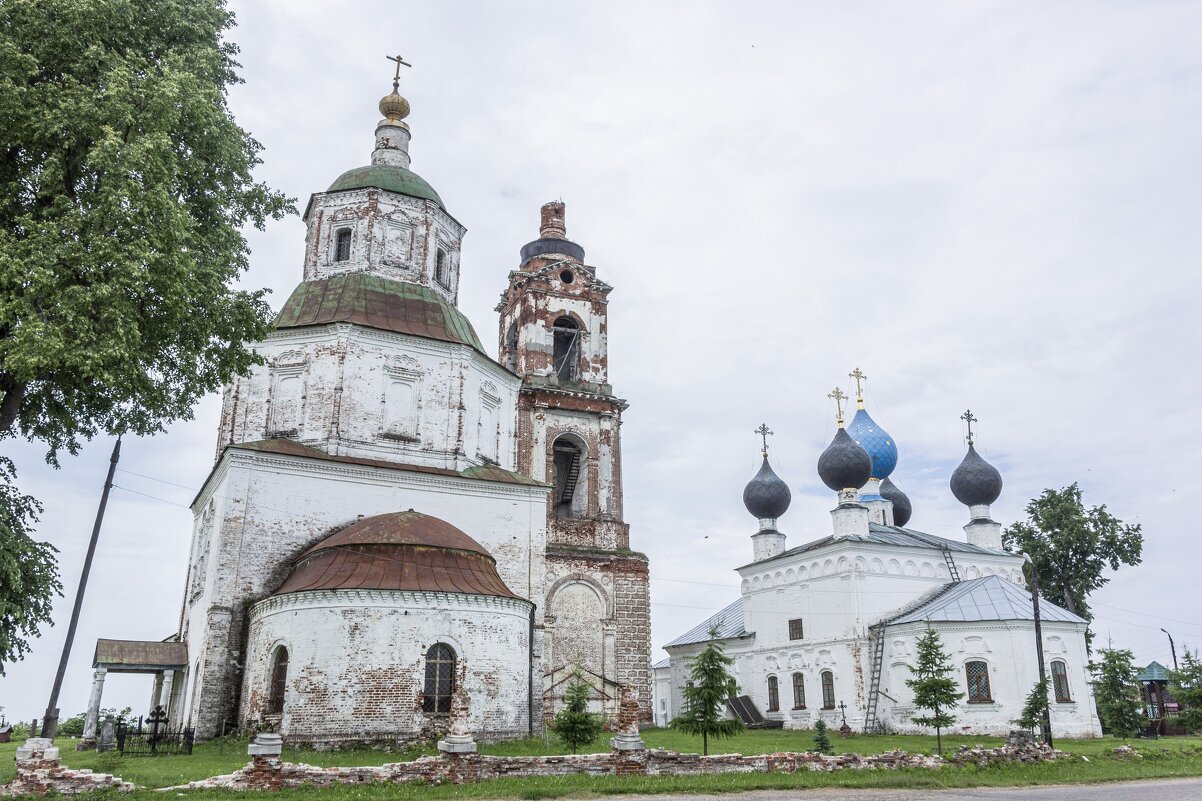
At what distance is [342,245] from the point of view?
26.9 m

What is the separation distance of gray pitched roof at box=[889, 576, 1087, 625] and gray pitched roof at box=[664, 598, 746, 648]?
9059 mm

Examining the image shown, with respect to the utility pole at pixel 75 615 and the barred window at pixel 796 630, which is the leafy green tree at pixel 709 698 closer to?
the utility pole at pixel 75 615

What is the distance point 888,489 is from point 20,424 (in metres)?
35.5

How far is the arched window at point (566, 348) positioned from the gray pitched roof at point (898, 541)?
435 inches

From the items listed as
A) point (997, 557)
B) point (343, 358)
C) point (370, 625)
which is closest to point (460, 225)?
point (343, 358)

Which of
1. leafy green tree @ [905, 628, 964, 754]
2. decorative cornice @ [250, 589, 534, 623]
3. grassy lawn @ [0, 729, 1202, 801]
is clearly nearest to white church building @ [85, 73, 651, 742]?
decorative cornice @ [250, 589, 534, 623]

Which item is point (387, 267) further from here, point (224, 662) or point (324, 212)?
point (224, 662)

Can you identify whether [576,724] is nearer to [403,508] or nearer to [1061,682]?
[403,508]

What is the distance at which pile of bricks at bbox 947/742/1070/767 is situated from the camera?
53.2 feet

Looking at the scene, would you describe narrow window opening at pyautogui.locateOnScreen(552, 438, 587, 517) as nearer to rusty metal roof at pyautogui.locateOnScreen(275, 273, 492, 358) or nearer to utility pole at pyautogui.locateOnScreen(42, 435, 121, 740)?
rusty metal roof at pyautogui.locateOnScreen(275, 273, 492, 358)

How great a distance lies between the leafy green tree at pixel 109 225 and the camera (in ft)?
37.3

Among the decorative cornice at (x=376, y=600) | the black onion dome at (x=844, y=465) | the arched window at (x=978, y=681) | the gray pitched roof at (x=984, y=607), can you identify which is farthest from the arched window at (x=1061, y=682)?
the decorative cornice at (x=376, y=600)

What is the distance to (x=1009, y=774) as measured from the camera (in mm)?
15789

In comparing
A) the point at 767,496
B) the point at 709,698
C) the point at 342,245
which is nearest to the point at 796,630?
the point at 767,496
